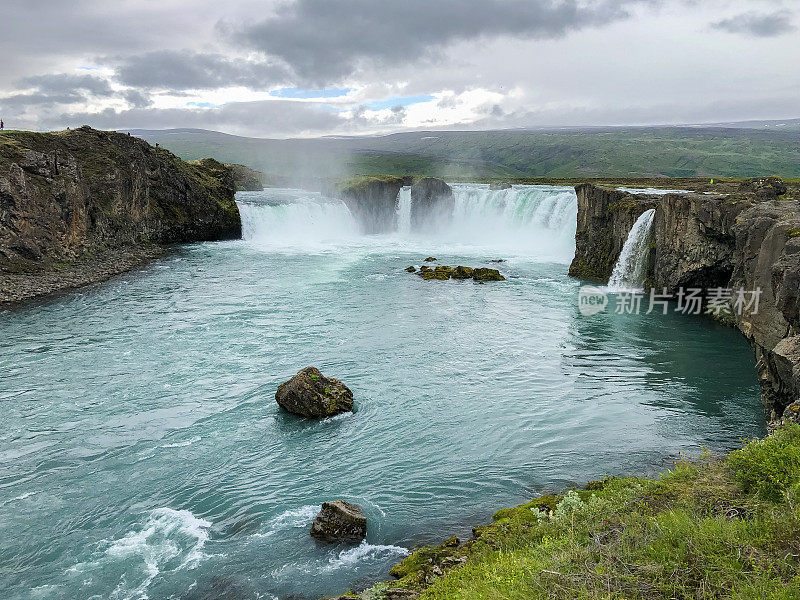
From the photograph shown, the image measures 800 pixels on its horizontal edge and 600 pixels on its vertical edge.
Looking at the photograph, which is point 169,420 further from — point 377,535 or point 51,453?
point 377,535

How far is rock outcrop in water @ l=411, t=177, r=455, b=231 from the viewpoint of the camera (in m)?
73.7

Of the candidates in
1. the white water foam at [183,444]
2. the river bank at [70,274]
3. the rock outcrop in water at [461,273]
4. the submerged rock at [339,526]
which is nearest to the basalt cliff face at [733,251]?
the rock outcrop in water at [461,273]

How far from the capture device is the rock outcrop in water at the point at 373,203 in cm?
7731

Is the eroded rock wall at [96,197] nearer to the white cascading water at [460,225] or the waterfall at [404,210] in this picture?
the white cascading water at [460,225]

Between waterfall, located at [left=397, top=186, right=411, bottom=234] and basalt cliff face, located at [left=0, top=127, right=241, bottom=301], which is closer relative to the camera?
basalt cliff face, located at [left=0, top=127, right=241, bottom=301]

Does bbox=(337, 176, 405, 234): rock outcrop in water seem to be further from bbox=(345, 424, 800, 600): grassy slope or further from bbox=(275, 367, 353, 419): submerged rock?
bbox=(345, 424, 800, 600): grassy slope

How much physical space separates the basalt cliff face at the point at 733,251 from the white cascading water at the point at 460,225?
36.4 ft

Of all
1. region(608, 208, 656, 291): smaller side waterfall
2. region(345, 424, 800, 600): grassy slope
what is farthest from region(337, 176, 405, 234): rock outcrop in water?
region(345, 424, 800, 600): grassy slope

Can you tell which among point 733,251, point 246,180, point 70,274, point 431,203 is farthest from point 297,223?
point 733,251

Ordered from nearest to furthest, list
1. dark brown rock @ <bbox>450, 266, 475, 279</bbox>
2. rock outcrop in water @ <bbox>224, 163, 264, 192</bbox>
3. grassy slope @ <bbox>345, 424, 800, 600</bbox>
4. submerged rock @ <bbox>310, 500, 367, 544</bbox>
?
grassy slope @ <bbox>345, 424, 800, 600</bbox> < submerged rock @ <bbox>310, 500, 367, 544</bbox> < dark brown rock @ <bbox>450, 266, 475, 279</bbox> < rock outcrop in water @ <bbox>224, 163, 264, 192</bbox>

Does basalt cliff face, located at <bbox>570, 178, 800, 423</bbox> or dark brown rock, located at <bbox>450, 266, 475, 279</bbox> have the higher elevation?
basalt cliff face, located at <bbox>570, 178, 800, 423</bbox>

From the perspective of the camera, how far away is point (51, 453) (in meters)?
16.8

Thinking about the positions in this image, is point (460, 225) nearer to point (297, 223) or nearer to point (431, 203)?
point (431, 203)

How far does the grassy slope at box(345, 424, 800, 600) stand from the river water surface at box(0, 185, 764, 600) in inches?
140
